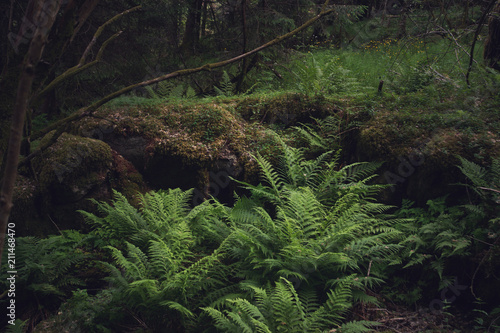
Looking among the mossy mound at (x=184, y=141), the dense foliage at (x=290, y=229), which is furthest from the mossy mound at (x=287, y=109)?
the mossy mound at (x=184, y=141)

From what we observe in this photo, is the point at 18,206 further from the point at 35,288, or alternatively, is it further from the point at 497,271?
the point at 497,271

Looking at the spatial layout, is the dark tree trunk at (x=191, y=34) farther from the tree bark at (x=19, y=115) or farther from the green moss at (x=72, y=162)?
the tree bark at (x=19, y=115)

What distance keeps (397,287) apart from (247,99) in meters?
4.12

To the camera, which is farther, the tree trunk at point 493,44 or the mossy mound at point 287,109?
the mossy mound at point 287,109

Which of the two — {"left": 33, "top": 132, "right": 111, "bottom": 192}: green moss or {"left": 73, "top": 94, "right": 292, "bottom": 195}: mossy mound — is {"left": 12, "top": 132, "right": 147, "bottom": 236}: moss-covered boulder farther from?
{"left": 73, "top": 94, "right": 292, "bottom": 195}: mossy mound

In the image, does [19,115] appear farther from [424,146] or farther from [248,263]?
[424,146]

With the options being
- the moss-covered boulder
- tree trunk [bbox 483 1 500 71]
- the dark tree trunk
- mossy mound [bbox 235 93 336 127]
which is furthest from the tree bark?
the dark tree trunk

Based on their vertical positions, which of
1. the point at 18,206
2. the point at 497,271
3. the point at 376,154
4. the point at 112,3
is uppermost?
the point at 112,3

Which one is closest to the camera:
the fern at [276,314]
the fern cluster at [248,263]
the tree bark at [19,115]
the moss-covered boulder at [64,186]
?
the tree bark at [19,115]

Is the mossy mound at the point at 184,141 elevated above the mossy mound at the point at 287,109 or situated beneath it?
situated beneath

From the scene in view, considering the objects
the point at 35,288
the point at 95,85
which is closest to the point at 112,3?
the point at 95,85

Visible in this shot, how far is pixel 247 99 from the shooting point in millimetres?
6395

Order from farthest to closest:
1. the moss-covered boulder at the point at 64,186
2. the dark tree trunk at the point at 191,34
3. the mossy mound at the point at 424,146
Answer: the dark tree trunk at the point at 191,34, the moss-covered boulder at the point at 64,186, the mossy mound at the point at 424,146

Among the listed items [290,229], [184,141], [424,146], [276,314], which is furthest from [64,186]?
[424,146]
